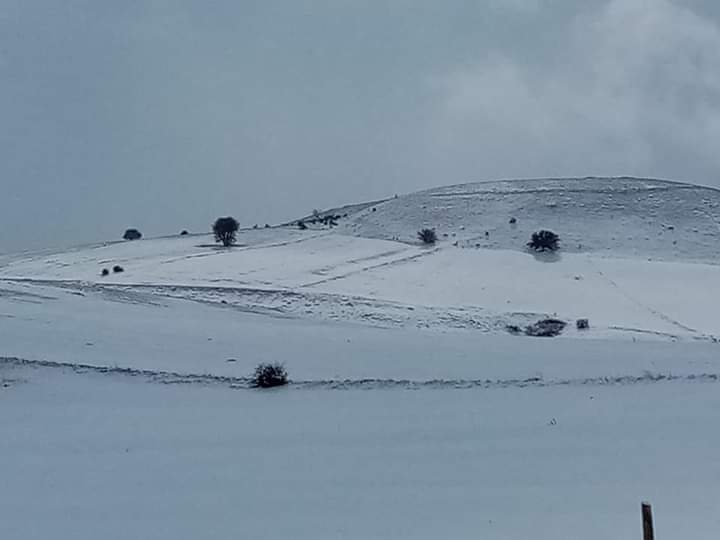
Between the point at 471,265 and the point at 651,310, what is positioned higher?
the point at 471,265

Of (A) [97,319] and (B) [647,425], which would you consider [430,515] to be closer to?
(B) [647,425]

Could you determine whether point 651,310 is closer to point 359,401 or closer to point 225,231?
point 359,401

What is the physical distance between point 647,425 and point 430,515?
4.74 metres

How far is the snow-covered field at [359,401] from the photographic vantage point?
25.5 ft

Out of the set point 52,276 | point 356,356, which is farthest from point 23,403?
point 52,276

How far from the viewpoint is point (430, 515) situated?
299 inches

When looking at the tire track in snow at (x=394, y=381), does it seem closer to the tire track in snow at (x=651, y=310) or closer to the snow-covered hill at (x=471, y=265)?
the snow-covered hill at (x=471, y=265)

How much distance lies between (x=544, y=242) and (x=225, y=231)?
1901 centimetres

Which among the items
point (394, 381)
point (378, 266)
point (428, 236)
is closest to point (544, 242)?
point (428, 236)

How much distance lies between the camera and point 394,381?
15055 mm

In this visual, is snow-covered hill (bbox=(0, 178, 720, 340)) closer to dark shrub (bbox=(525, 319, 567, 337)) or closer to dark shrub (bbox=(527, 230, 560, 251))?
dark shrub (bbox=(525, 319, 567, 337))

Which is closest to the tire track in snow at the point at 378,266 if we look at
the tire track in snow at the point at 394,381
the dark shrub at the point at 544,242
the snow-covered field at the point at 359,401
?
the snow-covered field at the point at 359,401

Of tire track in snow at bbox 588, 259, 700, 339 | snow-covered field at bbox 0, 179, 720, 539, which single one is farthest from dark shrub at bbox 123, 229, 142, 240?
tire track in snow at bbox 588, 259, 700, 339

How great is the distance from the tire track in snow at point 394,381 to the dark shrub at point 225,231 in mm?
30285
